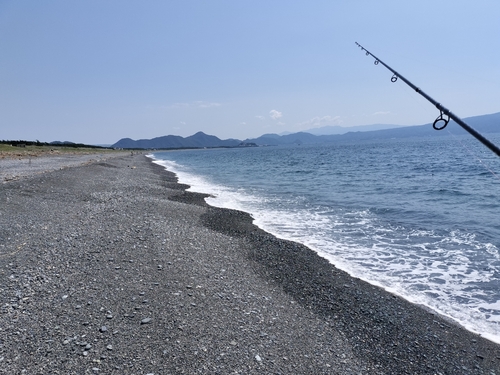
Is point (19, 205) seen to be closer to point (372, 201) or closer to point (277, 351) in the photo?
point (277, 351)

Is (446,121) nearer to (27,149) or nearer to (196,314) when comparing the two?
(196,314)

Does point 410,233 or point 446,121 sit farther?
point 410,233

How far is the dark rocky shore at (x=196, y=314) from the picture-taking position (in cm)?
475

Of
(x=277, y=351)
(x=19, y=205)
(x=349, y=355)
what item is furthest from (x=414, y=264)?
(x=19, y=205)

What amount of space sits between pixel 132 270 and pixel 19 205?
8581mm

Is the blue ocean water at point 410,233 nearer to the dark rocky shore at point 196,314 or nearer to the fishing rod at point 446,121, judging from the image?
the dark rocky shore at point 196,314

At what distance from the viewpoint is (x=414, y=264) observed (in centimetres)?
968

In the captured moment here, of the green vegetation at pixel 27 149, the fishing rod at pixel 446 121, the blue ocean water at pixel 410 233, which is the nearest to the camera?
the fishing rod at pixel 446 121

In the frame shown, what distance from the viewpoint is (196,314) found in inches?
230

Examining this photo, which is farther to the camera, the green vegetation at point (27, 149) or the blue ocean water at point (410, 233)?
the green vegetation at point (27, 149)

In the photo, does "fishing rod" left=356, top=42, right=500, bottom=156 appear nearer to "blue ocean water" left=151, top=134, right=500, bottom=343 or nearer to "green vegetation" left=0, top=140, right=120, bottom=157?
"blue ocean water" left=151, top=134, right=500, bottom=343

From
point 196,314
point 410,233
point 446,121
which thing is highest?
point 446,121

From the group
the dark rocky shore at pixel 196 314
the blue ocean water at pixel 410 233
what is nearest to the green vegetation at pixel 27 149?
the blue ocean water at pixel 410 233

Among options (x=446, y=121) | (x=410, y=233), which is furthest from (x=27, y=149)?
(x=446, y=121)
